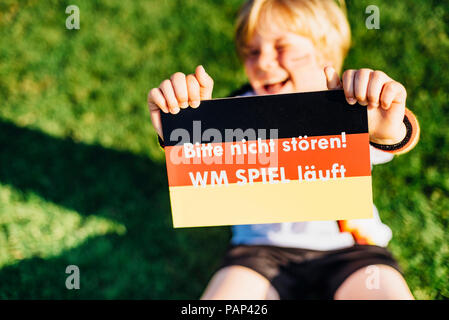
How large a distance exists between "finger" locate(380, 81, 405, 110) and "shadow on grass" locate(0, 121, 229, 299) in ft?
3.01

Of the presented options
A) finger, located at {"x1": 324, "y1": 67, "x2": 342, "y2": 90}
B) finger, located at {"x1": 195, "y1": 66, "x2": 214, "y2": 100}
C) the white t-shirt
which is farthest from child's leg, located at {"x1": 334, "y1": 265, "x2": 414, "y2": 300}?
finger, located at {"x1": 195, "y1": 66, "x2": 214, "y2": 100}

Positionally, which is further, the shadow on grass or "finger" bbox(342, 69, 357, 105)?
the shadow on grass

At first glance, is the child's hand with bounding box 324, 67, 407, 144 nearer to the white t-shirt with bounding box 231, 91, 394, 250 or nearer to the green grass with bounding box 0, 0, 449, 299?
the white t-shirt with bounding box 231, 91, 394, 250

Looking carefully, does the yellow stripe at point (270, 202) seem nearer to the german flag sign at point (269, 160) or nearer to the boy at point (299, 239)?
the german flag sign at point (269, 160)

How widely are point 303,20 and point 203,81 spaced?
0.53 metres

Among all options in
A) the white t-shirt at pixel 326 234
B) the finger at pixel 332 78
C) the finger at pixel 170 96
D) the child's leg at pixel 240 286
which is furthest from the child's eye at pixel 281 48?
→ the child's leg at pixel 240 286

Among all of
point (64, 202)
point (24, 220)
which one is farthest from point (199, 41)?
point (24, 220)

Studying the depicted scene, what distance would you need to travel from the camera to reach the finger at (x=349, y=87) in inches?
31.8

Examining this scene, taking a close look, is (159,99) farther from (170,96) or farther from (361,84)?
(361,84)

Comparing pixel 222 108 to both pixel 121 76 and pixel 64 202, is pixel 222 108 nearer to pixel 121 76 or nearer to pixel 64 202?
pixel 64 202

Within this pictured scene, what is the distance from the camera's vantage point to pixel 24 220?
155 cm

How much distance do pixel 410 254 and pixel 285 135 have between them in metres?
0.90

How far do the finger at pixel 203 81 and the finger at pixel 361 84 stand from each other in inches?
13.1

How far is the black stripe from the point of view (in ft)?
2.71
